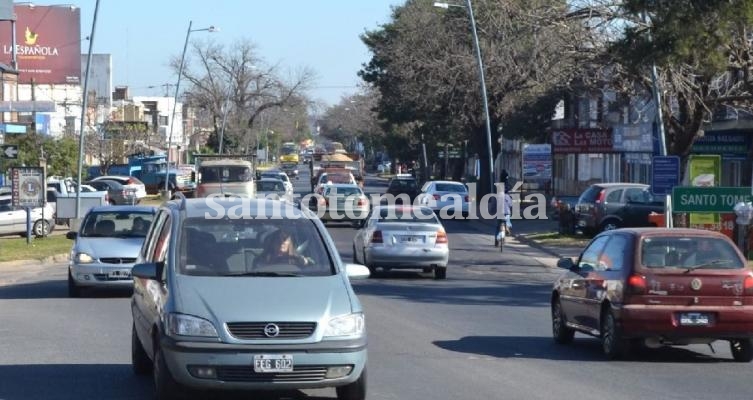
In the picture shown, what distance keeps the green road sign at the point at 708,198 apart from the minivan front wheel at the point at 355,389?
18.3 m

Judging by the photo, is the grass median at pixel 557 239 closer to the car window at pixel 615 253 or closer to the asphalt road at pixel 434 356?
the asphalt road at pixel 434 356

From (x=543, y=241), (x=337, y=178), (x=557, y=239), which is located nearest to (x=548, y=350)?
(x=543, y=241)

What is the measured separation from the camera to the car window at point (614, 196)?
113ft

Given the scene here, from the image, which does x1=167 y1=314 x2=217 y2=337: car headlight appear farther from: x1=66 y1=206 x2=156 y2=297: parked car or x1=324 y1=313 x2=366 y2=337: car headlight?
x1=66 y1=206 x2=156 y2=297: parked car

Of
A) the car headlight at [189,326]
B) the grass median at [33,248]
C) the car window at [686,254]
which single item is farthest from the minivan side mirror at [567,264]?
the grass median at [33,248]

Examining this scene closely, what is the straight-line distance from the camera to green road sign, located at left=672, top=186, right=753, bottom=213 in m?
26.8

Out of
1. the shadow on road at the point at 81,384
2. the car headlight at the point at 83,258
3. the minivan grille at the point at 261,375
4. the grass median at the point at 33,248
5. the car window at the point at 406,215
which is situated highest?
the car window at the point at 406,215

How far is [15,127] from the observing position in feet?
174

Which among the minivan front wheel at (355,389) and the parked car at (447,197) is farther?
the parked car at (447,197)

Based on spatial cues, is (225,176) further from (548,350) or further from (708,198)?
(548,350)

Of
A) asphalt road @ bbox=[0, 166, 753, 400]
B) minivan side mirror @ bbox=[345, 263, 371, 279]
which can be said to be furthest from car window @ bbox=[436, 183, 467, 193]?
minivan side mirror @ bbox=[345, 263, 371, 279]

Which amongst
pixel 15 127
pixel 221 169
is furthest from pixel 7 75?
pixel 221 169

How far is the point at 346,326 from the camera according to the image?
941 centimetres

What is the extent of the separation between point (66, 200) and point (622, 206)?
1646cm
